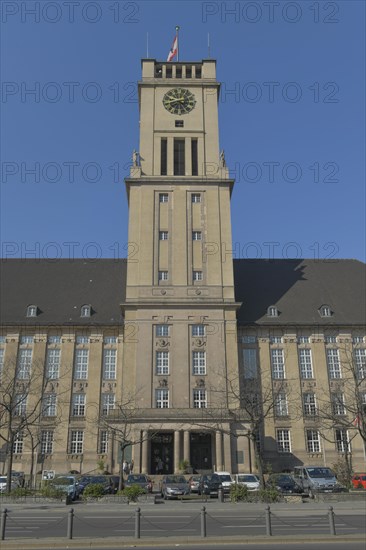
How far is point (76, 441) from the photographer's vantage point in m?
45.4

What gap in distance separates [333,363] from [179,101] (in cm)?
3288

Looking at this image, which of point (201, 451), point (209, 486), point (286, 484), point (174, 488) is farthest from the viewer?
point (201, 451)

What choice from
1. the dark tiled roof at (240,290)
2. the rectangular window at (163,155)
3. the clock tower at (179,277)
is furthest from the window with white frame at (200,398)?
the rectangular window at (163,155)

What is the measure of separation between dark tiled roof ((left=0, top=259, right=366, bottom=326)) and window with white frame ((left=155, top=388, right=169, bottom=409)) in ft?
28.6

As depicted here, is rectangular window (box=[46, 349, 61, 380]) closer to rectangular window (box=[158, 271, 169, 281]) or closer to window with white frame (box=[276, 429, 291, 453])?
rectangular window (box=[158, 271, 169, 281])

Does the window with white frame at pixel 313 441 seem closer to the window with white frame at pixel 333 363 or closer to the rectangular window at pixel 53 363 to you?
the window with white frame at pixel 333 363

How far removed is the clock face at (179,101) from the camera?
55875 mm

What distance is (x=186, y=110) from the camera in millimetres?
55906

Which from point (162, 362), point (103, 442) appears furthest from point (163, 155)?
point (103, 442)

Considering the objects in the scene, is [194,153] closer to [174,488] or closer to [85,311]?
[85,311]

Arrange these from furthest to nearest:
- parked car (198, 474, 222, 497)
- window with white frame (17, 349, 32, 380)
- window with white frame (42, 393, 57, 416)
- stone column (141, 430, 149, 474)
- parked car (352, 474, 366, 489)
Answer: window with white frame (17, 349, 32, 380) → window with white frame (42, 393, 57, 416) → stone column (141, 430, 149, 474) → parked car (352, 474, 366, 489) → parked car (198, 474, 222, 497)

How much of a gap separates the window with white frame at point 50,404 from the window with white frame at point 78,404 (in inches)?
69.2

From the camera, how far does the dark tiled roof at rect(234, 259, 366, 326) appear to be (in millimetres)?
50562

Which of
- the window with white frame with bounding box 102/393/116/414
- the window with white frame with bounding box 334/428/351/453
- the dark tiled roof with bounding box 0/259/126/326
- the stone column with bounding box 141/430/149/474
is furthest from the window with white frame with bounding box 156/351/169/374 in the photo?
the window with white frame with bounding box 334/428/351/453
